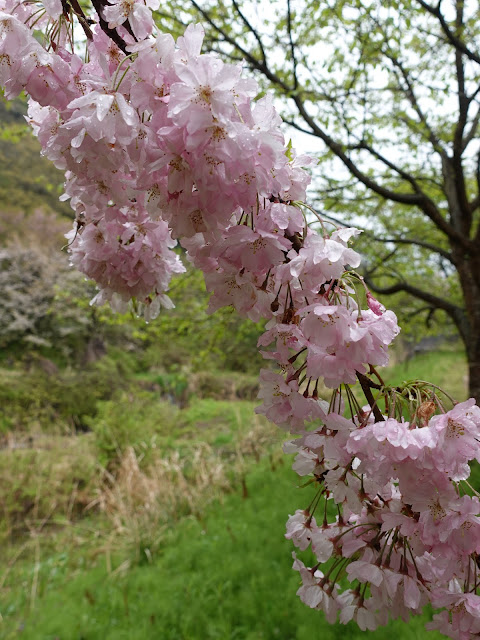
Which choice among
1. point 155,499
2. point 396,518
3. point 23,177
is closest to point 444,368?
point 155,499

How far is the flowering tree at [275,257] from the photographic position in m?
0.55

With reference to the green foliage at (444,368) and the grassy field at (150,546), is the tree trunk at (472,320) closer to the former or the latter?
the grassy field at (150,546)

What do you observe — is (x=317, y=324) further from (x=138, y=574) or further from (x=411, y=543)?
(x=138, y=574)

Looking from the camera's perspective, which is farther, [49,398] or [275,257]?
[49,398]

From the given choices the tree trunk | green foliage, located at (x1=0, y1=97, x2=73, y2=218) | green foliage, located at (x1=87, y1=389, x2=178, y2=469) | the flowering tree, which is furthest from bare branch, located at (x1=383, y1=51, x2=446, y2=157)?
green foliage, located at (x1=0, y1=97, x2=73, y2=218)

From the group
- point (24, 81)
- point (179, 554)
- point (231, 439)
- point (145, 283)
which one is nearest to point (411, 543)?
point (145, 283)

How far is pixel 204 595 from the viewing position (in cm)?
287

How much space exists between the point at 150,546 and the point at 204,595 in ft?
3.88

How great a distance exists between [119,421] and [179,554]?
346 centimetres

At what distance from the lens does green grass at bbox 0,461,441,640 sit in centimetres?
243

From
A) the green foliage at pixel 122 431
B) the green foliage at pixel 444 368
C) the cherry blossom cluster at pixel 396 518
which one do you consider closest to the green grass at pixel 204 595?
the cherry blossom cluster at pixel 396 518

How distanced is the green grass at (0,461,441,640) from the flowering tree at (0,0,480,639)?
126cm

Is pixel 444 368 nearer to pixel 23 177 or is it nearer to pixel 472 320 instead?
pixel 472 320

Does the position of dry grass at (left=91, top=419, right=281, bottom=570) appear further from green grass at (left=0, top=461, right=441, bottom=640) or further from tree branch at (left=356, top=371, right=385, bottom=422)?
tree branch at (left=356, top=371, right=385, bottom=422)
